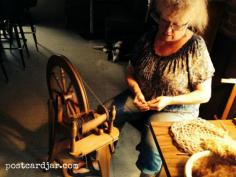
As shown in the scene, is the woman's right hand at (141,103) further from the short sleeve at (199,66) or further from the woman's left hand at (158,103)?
the short sleeve at (199,66)

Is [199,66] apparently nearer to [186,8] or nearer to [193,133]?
[186,8]

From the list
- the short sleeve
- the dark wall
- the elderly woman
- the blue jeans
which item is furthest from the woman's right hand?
the dark wall

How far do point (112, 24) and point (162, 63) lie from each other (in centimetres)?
243

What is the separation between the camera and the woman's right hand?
136 cm

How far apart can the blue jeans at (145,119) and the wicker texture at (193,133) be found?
0.34 m

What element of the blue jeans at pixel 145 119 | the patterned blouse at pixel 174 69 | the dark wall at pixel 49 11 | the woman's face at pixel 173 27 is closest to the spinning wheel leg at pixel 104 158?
the blue jeans at pixel 145 119

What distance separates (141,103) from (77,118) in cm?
40

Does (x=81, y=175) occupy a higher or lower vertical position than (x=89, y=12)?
lower

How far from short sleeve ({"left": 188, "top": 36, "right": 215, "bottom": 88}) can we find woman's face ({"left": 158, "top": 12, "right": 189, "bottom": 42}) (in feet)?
0.38

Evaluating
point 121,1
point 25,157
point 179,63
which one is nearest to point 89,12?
point 121,1

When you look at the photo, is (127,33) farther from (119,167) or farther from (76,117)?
(76,117)

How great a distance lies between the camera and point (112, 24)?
369 cm

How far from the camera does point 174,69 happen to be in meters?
1.39

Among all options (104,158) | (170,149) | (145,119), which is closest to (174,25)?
(145,119)
